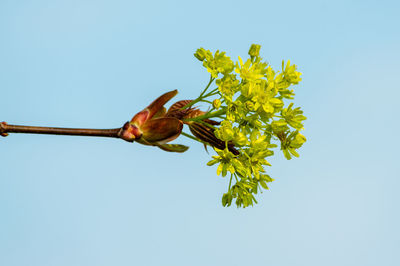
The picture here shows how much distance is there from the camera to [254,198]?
213 centimetres

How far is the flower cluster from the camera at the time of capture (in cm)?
193

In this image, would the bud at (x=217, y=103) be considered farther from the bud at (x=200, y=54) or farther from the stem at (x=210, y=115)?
the bud at (x=200, y=54)

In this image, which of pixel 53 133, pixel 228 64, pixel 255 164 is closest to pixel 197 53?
pixel 228 64

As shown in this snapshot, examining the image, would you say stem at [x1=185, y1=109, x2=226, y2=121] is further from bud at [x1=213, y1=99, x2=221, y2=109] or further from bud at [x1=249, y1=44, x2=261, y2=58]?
bud at [x1=249, y1=44, x2=261, y2=58]

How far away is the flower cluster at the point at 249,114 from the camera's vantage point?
1.93 metres

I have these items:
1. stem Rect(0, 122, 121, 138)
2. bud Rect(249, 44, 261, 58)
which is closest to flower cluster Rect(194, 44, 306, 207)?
bud Rect(249, 44, 261, 58)

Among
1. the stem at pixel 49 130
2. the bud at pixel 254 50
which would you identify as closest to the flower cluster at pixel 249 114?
the bud at pixel 254 50

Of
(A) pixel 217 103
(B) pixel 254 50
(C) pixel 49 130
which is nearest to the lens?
(C) pixel 49 130

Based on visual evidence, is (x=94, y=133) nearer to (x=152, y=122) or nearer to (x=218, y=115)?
(x=152, y=122)

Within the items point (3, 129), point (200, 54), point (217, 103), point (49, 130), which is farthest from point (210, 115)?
point (3, 129)

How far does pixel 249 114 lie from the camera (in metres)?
2.00

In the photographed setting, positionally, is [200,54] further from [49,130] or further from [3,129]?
[3,129]

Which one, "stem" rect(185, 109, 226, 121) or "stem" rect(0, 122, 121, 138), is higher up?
"stem" rect(185, 109, 226, 121)

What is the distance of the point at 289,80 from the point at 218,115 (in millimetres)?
391
